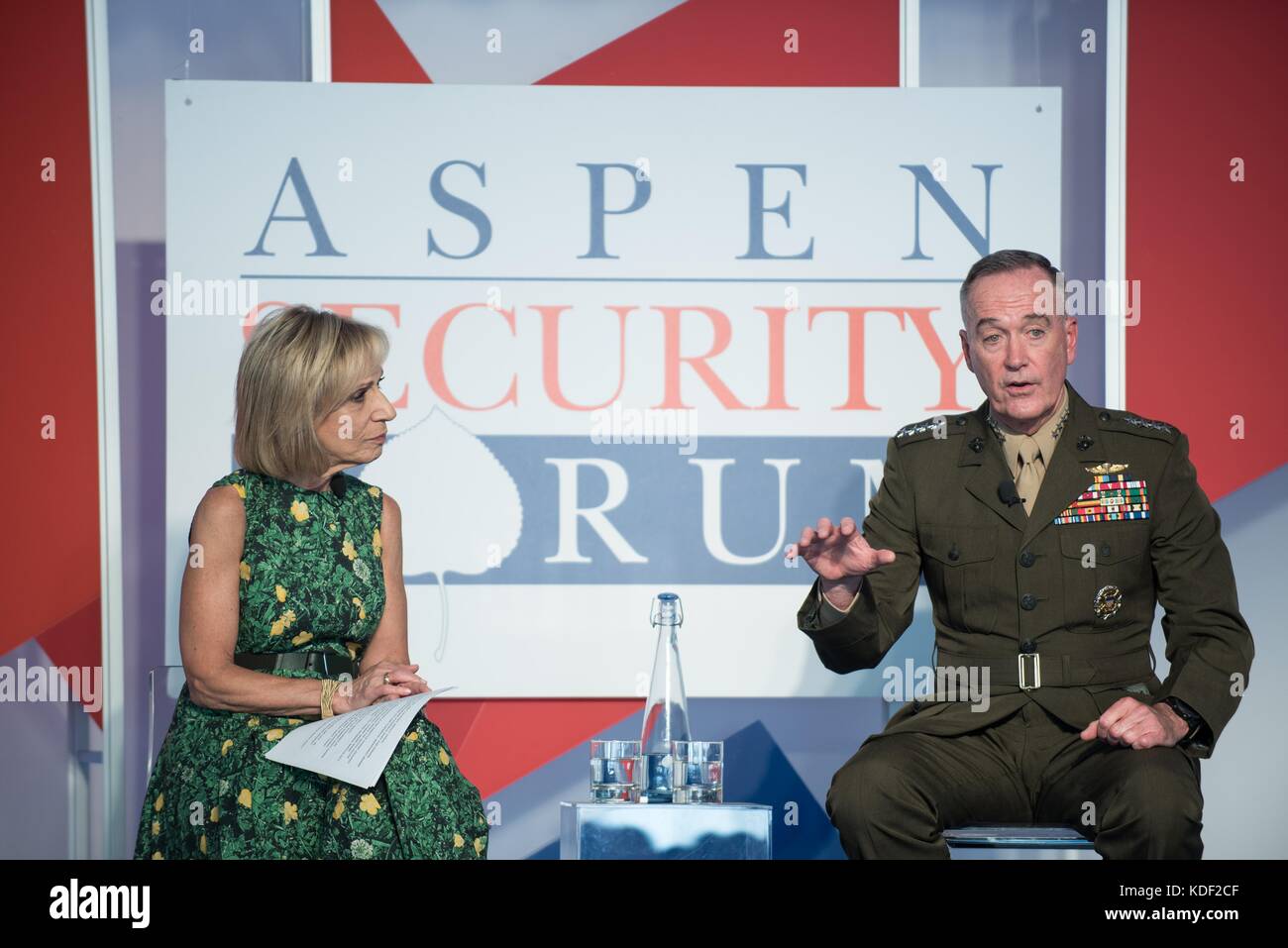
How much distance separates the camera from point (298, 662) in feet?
9.44

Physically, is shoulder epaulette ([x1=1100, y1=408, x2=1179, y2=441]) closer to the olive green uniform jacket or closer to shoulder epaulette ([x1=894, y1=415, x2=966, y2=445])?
the olive green uniform jacket

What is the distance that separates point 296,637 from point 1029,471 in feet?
5.34

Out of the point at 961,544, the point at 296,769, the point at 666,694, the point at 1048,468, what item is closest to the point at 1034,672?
the point at 961,544

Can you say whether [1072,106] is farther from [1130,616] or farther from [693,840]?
[693,840]

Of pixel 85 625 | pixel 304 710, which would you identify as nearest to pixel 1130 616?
pixel 304 710

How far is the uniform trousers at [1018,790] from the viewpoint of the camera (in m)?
2.69

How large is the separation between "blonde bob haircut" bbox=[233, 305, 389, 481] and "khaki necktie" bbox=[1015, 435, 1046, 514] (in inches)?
57.3

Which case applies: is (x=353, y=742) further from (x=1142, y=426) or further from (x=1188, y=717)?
(x=1142, y=426)

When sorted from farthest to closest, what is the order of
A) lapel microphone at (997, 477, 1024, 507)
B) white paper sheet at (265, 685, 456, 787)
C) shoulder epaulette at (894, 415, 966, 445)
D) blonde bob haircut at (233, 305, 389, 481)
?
shoulder epaulette at (894, 415, 966, 445) < lapel microphone at (997, 477, 1024, 507) < blonde bob haircut at (233, 305, 389, 481) < white paper sheet at (265, 685, 456, 787)

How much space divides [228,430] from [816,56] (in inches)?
78.8

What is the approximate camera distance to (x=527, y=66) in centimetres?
423

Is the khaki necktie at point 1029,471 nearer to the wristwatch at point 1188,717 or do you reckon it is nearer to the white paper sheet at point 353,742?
the wristwatch at point 1188,717

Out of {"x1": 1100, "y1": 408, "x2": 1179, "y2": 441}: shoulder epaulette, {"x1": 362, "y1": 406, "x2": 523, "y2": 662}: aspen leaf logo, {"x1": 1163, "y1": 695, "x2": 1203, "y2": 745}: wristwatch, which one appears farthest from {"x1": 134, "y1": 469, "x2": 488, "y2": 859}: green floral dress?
{"x1": 1100, "y1": 408, "x2": 1179, "y2": 441}: shoulder epaulette

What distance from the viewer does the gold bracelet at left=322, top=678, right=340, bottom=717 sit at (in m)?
2.78
